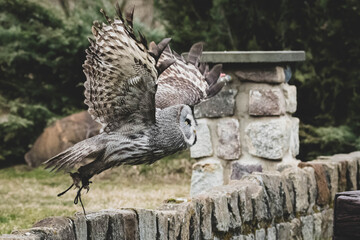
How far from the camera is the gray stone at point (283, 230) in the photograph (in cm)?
456

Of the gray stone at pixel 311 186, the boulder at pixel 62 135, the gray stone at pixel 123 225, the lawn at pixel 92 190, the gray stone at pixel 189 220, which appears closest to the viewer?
the gray stone at pixel 123 225

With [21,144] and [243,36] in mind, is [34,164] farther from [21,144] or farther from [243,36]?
[243,36]

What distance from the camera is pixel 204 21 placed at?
7.77 m

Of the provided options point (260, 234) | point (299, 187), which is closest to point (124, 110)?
point (260, 234)

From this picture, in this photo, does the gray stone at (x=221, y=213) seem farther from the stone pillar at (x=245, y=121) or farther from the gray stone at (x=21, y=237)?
the stone pillar at (x=245, y=121)

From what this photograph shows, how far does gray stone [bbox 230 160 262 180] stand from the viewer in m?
5.64

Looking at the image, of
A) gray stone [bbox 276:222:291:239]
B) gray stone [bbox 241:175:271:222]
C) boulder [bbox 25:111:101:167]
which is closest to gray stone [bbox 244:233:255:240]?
gray stone [bbox 241:175:271:222]

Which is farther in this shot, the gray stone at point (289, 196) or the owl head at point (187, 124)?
the gray stone at point (289, 196)

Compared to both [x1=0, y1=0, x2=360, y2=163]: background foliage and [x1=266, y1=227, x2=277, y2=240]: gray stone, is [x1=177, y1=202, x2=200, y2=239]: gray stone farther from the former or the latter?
[x1=0, y1=0, x2=360, y2=163]: background foliage

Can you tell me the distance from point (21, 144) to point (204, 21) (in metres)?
3.02

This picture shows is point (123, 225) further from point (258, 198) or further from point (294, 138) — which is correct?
point (294, 138)

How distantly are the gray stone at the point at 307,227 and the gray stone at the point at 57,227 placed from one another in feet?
8.16

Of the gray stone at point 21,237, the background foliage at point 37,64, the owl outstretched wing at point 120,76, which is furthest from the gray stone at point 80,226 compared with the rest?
the background foliage at point 37,64

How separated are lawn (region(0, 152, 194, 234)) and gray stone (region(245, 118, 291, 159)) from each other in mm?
913
